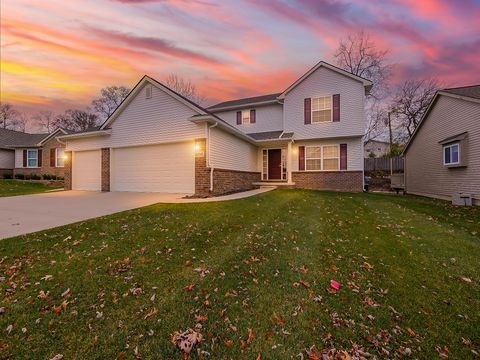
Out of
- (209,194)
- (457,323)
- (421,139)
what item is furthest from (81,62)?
(421,139)

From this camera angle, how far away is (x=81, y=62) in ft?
40.0

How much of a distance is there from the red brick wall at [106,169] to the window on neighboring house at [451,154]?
19.0 metres

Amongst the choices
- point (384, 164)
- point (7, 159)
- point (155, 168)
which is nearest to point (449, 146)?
point (384, 164)

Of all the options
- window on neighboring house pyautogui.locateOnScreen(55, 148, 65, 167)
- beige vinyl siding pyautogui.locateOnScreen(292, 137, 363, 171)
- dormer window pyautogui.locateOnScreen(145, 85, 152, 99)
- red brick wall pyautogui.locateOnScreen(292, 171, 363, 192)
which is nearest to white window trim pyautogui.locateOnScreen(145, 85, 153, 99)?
dormer window pyautogui.locateOnScreen(145, 85, 152, 99)

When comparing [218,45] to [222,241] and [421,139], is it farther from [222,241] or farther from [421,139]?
[421,139]

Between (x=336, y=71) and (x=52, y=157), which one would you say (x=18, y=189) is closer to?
(x=52, y=157)

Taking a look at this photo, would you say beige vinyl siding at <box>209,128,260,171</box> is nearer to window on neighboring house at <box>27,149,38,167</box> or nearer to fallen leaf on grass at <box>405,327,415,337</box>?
fallen leaf on grass at <box>405,327,415,337</box>

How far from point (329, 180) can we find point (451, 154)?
6245mm

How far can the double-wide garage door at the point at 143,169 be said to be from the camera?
39.9 ft

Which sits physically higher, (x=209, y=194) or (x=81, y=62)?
(x=81, y=62)

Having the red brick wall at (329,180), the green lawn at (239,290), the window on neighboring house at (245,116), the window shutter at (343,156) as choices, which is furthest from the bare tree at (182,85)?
the green lawn at (239,290)

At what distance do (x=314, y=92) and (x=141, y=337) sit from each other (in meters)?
16.5

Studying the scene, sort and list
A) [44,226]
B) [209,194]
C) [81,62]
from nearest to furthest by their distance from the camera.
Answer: [44,226] → [209,194] → [81,62]

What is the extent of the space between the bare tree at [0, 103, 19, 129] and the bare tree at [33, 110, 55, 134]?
333 centimetres
